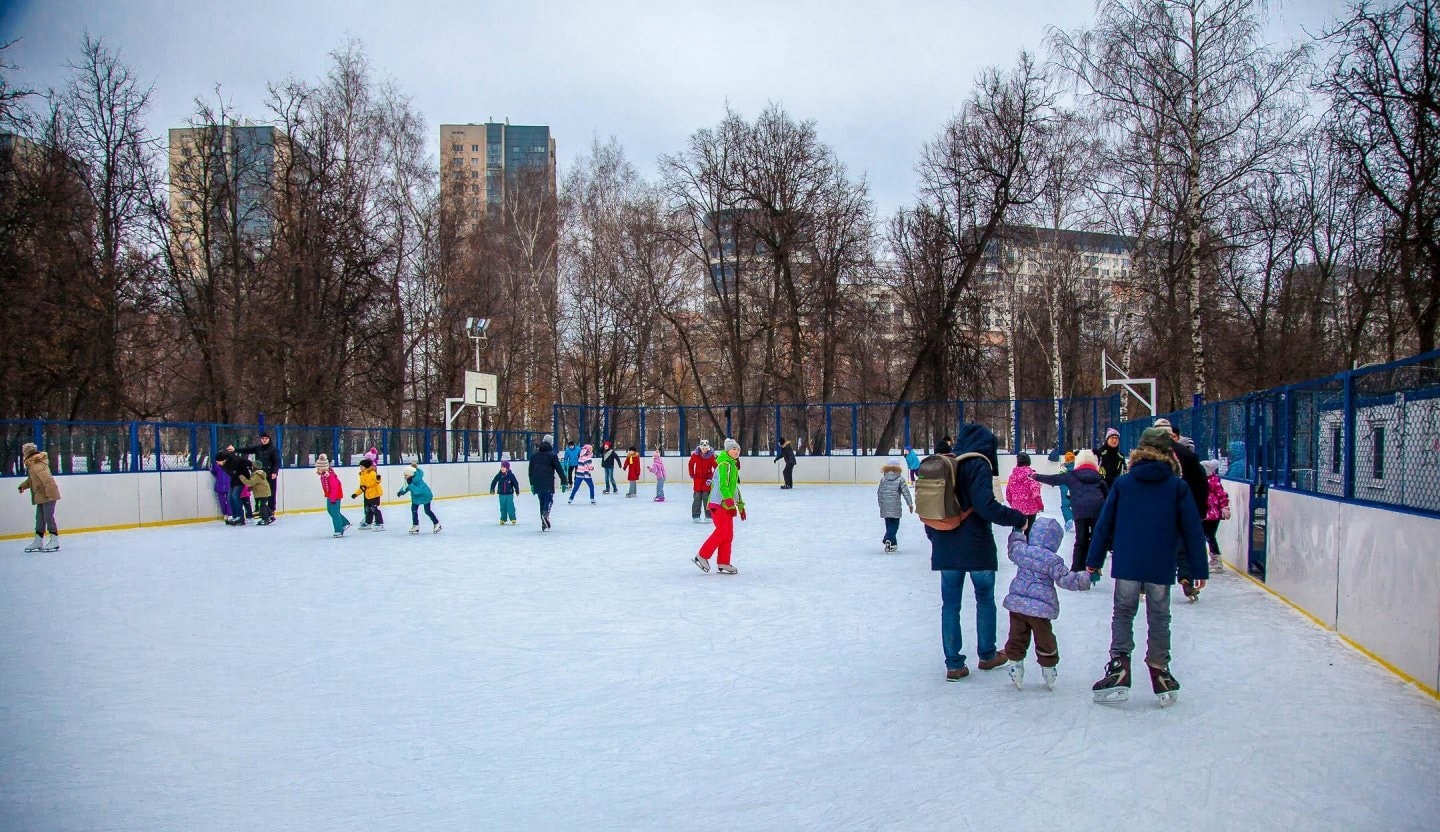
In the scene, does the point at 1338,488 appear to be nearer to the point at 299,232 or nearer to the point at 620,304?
the point at 299,232

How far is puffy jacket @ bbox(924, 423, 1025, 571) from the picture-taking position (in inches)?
220

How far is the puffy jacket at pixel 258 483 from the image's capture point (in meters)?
18.2

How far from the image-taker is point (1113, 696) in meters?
5.29

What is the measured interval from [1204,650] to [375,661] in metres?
5.76

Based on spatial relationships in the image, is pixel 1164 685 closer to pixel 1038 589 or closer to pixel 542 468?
pixel 1038 589

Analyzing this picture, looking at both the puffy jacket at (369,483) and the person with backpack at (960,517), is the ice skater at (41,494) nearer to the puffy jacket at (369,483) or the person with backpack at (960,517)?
the puffy jacket at (369,483)

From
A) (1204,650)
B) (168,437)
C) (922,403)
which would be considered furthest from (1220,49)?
(168,437)

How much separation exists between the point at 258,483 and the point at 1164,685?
56.8 feet

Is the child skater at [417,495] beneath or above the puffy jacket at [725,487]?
beneath

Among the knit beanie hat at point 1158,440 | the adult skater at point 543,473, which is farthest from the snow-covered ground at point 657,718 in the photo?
the adult skater at point 543,473

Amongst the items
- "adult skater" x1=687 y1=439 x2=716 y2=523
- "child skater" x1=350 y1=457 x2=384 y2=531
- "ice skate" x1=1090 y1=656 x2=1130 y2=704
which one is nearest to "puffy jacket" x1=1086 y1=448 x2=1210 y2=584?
"ice skate" x1=1090 y1=656 x2=1130 y2=704

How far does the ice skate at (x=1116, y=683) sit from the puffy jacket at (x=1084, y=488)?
12.8 feet

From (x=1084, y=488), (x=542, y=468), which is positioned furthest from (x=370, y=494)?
(x=1084, y=488)

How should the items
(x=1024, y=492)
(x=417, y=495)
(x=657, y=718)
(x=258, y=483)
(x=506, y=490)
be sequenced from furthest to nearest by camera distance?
(x=258, y=483) → (x=506, y=490) → (x=417, y=495) → (x=1024, y=492) → (x=657, y=718)
